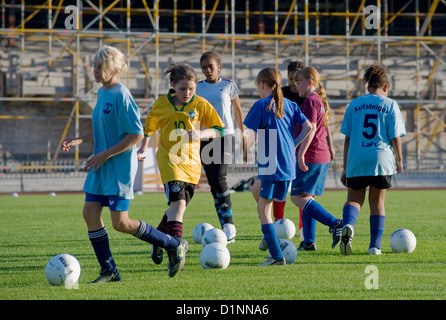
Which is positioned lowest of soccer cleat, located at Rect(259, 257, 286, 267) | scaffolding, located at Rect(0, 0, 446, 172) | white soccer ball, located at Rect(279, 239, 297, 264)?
soccer cleat, located at Rect(259, 257, 286, 267)

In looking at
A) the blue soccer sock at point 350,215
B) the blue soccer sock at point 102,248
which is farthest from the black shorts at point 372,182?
the blue soccer sock at point 102,248

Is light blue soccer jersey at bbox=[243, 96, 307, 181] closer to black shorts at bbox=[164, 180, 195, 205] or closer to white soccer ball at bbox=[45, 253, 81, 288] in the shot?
black shorts at bbox=[164, 180, 195, 205]

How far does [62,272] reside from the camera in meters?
5.28

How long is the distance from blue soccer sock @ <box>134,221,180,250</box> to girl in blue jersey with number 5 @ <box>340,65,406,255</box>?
1949mm

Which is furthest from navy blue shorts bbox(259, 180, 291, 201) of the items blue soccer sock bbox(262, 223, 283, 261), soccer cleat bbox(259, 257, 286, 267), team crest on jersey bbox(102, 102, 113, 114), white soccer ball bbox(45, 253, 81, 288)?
white soccer ball bbox(45, 253, 81, 288)

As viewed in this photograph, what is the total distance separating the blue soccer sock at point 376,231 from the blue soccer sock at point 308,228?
25.2 inches

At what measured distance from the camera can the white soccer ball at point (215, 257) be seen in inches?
236

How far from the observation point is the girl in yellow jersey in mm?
6172

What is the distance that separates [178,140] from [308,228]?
2010mm

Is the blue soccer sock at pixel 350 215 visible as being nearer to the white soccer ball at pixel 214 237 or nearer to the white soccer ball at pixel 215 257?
the white soccer ball at pixel 214 237

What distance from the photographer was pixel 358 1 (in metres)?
32.5

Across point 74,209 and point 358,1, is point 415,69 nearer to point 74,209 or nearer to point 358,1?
point 358,1

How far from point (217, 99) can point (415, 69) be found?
2490 centimetres

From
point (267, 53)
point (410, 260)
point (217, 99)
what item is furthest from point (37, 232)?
point (267, 53)
